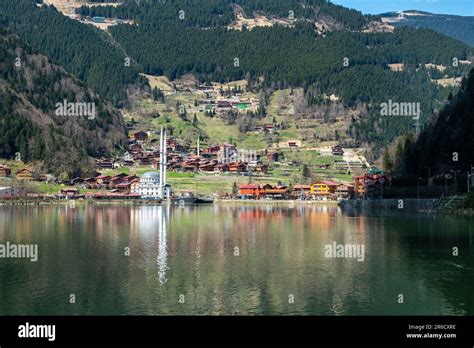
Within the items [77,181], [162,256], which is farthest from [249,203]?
[162,256]

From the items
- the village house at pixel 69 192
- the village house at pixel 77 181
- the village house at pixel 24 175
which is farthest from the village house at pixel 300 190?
the village house at pixel 24 175

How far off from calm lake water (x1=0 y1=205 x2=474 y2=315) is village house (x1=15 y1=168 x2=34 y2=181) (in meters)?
89.7

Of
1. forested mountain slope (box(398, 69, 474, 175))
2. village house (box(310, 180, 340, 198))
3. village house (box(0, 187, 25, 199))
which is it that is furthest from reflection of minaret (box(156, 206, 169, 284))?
village house (box(310, 180, 340, 198))

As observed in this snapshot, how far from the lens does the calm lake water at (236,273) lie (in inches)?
1507

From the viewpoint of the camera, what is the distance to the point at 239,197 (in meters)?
174

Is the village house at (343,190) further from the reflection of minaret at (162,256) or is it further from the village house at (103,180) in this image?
the reflection of minaret at (162,256)

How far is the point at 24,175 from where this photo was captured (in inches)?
6555

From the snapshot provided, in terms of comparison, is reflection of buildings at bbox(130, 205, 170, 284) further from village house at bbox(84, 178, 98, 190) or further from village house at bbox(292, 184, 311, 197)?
village house at bbox(292, 184, 311, 197)

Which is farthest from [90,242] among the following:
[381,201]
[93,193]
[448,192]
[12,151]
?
[12,151]

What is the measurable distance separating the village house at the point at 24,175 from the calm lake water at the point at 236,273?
294ft

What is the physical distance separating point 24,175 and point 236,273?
419 ft

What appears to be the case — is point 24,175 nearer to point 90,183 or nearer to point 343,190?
point 90,183
